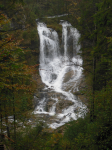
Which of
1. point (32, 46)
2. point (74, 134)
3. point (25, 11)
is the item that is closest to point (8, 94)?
point (74, 134)

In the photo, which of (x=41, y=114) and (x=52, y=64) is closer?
(x=41, y=114)

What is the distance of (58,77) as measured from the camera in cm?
2284

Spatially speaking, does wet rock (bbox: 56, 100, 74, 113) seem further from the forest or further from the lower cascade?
the forest

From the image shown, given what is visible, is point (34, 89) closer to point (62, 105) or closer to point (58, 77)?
point (62, 105)

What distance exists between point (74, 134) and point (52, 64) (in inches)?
771

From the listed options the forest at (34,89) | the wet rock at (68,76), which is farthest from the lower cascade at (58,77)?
the forest at (34,89)

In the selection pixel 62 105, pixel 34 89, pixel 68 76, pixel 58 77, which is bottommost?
pixel 62 105

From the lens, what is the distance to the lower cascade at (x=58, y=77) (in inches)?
541

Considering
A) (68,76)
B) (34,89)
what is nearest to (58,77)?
(68,76)

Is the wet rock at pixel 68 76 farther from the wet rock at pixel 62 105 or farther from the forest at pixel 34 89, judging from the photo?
the forest at pixel 34 89

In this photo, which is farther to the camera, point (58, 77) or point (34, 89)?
point (58, 77)

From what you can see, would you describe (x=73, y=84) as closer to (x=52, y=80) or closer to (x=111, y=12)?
(x=52, y=80)

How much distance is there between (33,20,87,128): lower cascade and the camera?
1373 cm

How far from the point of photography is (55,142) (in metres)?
6.35
